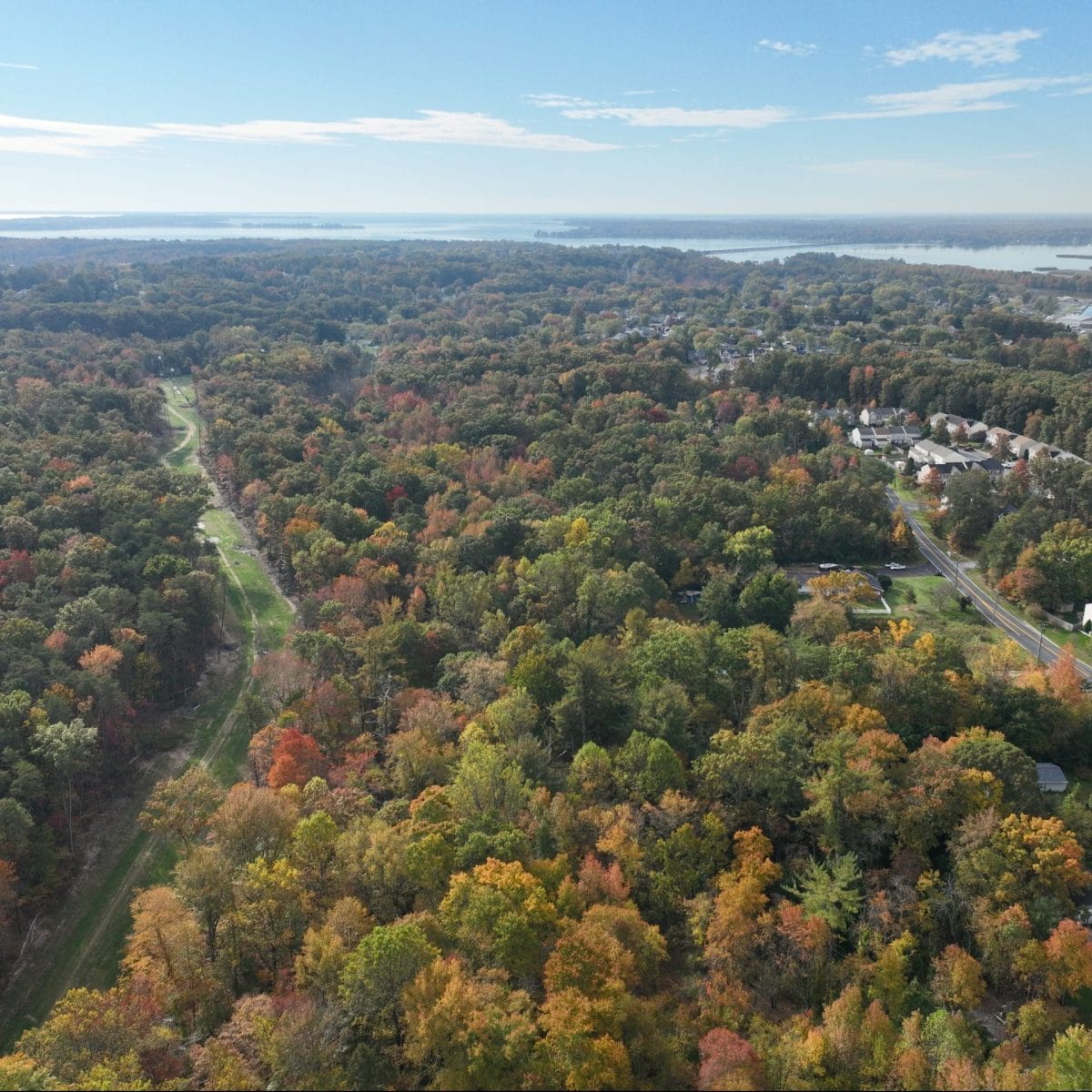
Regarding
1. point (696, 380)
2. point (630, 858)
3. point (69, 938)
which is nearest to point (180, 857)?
point (69, 938)

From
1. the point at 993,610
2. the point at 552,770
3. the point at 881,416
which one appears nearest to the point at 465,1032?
the point at 552,770

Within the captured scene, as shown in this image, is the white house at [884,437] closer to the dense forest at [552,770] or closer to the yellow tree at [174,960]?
the dense forest at [552,770]

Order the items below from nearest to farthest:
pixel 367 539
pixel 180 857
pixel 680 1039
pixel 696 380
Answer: pixel 680 1039 < pixel 180 857 < pixel 367 539 < pixel 696 380

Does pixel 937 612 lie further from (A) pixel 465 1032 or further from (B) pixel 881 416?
(B) pixel 881 416

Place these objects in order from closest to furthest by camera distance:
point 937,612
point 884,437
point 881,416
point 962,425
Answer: point 937,612, point 962,425, point 884,437, point 881,416

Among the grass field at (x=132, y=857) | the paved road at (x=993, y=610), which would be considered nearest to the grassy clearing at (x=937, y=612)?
the paved road at (x=993, y=610)

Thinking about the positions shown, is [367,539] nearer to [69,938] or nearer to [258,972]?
[69,938]

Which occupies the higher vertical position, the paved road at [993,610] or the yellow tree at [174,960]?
the paved road at [993,610]
